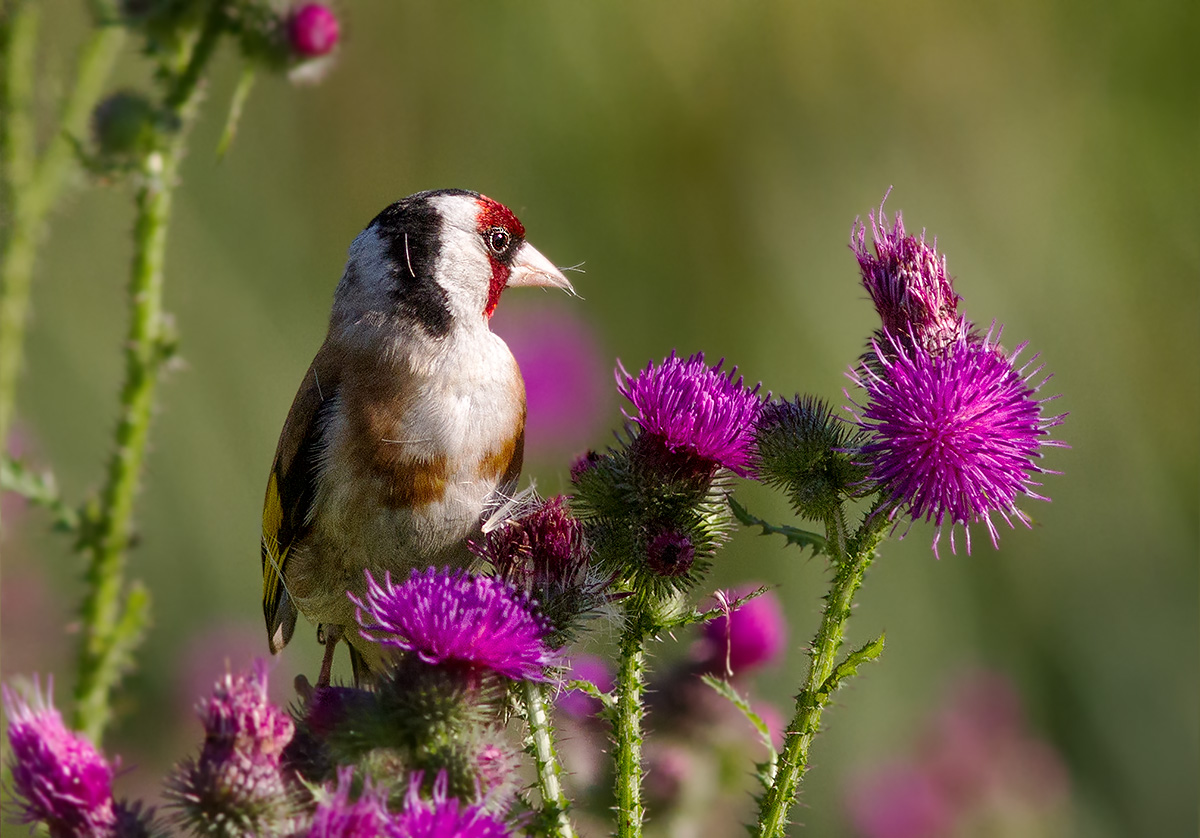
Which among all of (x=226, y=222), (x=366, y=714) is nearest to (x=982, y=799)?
(x=366, y=714)

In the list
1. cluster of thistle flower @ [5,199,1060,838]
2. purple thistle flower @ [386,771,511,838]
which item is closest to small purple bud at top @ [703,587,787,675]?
cluster of thistle flower @ [5,199,1060,838]

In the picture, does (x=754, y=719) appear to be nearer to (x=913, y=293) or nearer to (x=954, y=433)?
(x=954, y=433)

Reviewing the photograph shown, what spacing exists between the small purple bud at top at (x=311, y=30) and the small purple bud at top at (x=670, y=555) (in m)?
2.09

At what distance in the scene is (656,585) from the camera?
8.11ft

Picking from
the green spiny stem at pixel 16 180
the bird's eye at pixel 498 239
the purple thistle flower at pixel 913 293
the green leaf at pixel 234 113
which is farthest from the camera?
the green spiny stem at pixel 16 180

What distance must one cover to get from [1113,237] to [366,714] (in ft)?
18.2

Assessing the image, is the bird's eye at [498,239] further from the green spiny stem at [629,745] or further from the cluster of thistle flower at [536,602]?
the green spiny stem at [629,745]

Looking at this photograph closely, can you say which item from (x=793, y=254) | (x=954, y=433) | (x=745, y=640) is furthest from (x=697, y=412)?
(x=793, y=254)

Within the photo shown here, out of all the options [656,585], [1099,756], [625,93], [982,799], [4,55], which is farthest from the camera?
[625,93]

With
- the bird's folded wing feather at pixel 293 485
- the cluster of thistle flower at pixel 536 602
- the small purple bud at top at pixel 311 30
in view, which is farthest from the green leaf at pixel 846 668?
the small purple bud at top at pixel 311 30

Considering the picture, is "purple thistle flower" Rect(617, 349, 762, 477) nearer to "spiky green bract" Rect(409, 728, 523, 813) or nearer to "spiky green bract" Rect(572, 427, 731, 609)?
"spiky green bract" Rect(572, 427, 731, 609)

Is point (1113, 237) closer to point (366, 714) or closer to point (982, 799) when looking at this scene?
point (982, 799)

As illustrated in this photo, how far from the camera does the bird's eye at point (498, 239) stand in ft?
11.7

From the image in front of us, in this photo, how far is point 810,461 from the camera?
2375mm
